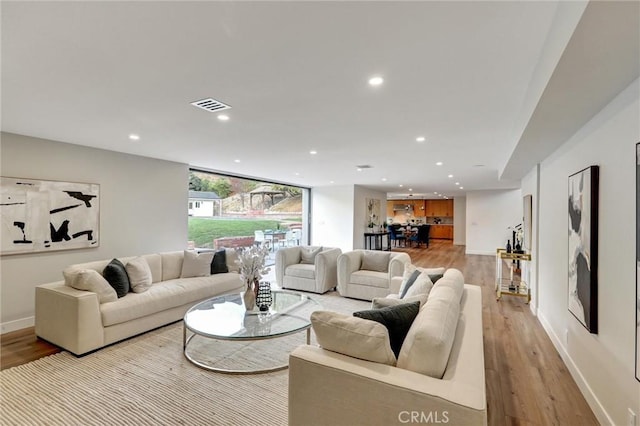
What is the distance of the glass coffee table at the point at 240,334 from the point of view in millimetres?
2648

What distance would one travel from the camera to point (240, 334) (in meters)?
2.62

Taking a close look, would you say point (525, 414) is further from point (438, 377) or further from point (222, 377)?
point (222, 377)

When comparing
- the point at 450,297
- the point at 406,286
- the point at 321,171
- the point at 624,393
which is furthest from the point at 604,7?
the point at 321,171

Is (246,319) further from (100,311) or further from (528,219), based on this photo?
(528,219)

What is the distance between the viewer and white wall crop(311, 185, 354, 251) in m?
9.49

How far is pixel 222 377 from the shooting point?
2561 mm

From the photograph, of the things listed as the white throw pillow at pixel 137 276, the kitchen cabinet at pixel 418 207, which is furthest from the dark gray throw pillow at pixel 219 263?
the kitchen cabinet at pixel 418 207

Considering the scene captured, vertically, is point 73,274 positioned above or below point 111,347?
above

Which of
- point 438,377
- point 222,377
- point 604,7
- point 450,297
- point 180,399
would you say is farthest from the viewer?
point 222,377

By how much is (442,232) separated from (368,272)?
12086mm

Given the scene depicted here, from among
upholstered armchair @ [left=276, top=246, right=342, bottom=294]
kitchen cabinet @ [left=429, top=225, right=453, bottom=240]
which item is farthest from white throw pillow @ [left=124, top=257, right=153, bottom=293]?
kitchen cabinet @ [left=429, top=225, right=453, bottom=240]

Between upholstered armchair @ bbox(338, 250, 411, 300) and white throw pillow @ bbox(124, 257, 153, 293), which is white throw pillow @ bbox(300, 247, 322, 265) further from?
white throw pillow @ bbox(124, 257, 153, 293)

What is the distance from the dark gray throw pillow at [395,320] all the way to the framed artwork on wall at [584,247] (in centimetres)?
147

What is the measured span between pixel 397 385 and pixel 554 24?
1989 millimetres
